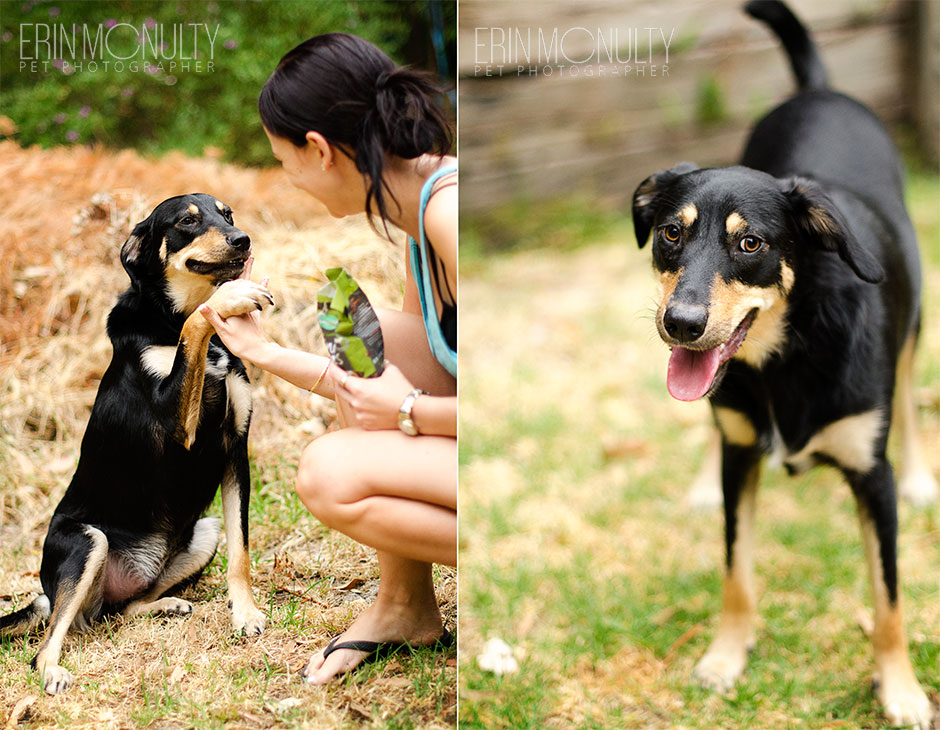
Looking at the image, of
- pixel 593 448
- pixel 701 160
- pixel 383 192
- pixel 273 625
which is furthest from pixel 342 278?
pixel 701 160

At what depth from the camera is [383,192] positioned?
2.06 metres

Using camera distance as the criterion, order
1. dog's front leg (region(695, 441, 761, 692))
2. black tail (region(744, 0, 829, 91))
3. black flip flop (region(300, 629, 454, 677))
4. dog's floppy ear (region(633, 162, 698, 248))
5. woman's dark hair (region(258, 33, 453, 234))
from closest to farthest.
→ woman's dark hair (region(258, 33, 453, 234)) → black flip flop (region(300, 629, 454, 677)) → dog's floppy ear (region(633, 162, 698, 248)) → dog's front leg (region(695, 441, 761, 692)) → black tail (region(744, 0, 829, 91))

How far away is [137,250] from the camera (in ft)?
7.09

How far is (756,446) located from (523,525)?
1.22 metres

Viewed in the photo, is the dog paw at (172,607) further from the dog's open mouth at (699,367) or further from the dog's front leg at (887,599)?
the dog's front leg at (887,599)

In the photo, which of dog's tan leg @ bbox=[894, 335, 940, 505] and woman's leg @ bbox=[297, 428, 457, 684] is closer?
woman's leg @ bbox=[297, 428, 457, 684]

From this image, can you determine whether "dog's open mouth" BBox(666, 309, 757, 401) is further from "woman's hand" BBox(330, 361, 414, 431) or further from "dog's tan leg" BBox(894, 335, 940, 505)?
"dog's tan leg" BBox(894, 335, 940, 505)

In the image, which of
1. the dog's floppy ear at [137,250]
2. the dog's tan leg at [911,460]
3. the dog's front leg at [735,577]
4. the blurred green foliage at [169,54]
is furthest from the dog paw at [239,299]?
the dog's tan leg at [911,460]

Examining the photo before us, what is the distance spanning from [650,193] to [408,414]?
0.93m

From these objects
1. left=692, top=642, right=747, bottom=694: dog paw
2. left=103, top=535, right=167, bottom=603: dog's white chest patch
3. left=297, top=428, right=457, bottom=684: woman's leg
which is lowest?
left=692, top=642, right=747, bottom=694: dog paw

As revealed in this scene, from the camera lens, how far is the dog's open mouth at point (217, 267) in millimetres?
2105

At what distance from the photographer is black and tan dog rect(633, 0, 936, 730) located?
7.14 feet

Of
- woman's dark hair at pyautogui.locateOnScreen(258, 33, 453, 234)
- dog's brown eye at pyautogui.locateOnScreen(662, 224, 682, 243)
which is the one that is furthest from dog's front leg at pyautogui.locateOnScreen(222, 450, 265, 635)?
dog's brown eye at pyautogui.locateOnScreen(662, 224, 682, 243)

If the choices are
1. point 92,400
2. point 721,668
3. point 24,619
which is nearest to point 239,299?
point 92,400
